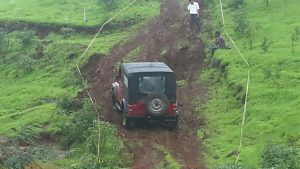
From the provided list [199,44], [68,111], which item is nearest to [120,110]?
[68,111]

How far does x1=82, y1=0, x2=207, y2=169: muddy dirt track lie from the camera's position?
21.7 m

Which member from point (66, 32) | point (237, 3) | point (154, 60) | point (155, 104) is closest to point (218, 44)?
point (154, 60)

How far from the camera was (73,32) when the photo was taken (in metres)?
38.8

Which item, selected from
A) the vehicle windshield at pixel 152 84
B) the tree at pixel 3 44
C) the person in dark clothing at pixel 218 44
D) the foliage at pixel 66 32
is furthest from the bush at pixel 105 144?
the foliage at pixel 66 32

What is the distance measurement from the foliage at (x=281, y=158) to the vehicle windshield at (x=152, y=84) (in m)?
6.04

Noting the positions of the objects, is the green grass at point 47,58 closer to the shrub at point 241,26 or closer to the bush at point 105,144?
the bush at point 105,144

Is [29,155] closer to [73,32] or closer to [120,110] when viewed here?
[120,110]

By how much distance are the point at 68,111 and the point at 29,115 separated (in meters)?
1.95

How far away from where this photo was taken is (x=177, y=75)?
30.1 meters

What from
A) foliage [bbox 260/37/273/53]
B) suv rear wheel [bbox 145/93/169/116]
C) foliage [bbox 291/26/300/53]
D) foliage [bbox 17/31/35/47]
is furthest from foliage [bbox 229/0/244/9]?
suv rear wheel [bbox 145/93/169/116]

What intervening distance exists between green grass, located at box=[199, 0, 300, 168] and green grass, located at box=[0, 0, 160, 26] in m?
8.43

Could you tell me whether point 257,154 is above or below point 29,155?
below

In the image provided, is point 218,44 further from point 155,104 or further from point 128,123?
point 155,104

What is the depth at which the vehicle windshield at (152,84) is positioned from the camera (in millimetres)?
23109
